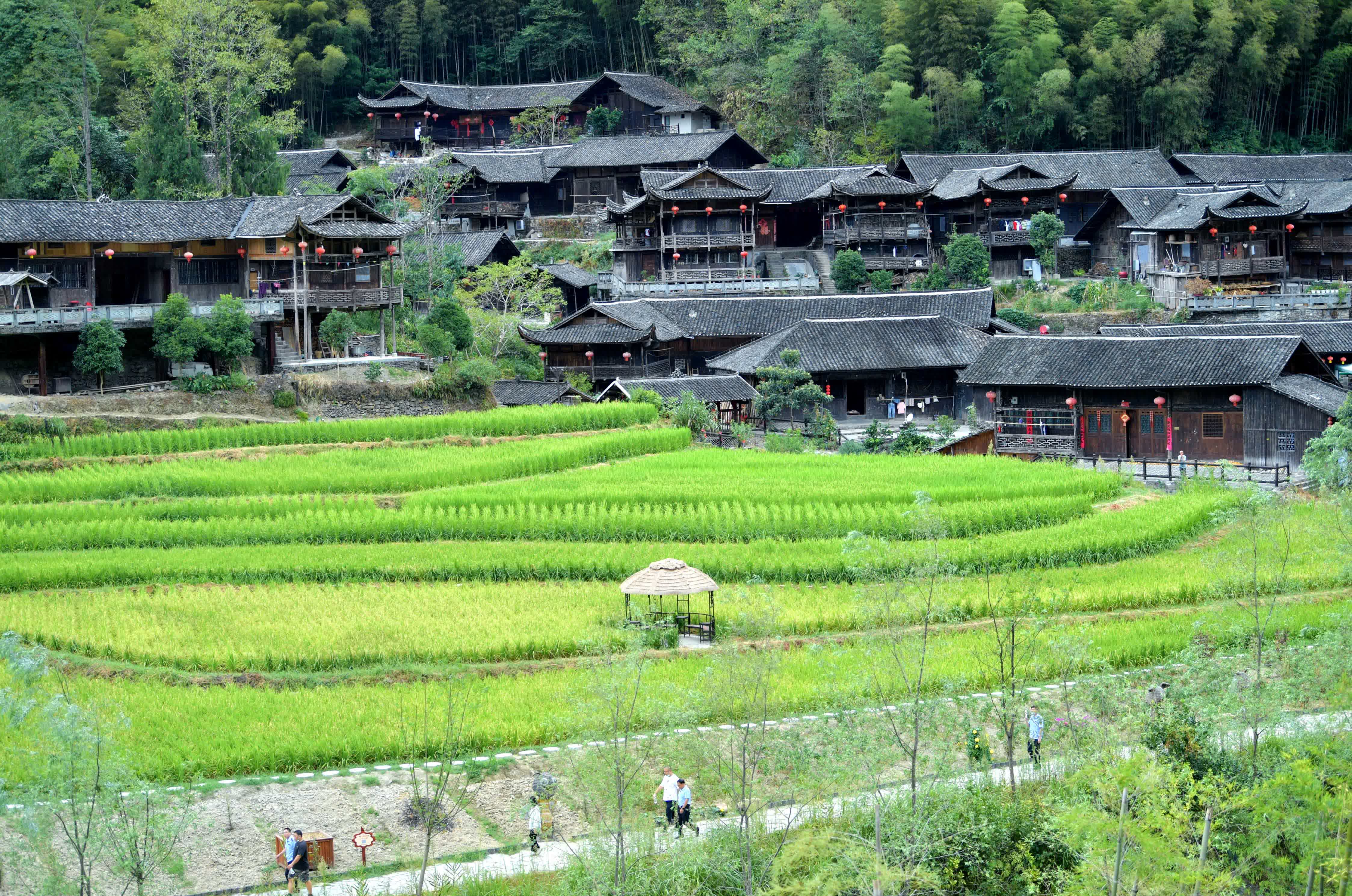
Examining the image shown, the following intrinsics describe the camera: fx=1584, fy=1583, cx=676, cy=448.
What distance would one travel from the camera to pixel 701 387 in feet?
149

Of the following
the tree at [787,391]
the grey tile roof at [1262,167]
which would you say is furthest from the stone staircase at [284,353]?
the grey tile roof at [1262,167]

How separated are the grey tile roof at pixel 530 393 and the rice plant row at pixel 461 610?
721 inches

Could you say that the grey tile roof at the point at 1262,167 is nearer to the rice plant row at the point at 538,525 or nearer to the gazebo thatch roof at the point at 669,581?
the rice plant row at the point at 538,525

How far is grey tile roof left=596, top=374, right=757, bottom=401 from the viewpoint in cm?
4516

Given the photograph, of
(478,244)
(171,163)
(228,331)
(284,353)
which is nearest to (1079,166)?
(478,244)

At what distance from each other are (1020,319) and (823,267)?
377 inches

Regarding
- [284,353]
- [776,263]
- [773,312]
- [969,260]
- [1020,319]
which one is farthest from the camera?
[776,263]

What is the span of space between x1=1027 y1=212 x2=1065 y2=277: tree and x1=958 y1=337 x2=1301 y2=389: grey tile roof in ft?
40.3

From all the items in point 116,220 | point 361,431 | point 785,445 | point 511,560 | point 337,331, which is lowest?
point 511,560

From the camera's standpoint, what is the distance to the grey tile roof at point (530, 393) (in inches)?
1834

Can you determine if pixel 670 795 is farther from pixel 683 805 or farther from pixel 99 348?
pixel 99 348

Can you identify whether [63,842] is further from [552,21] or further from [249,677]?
[552,21]

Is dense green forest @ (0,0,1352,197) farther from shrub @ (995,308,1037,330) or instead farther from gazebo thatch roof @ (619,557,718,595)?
gazebo thatch roof @ (619,557,718,595)

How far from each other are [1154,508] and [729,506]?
8.95 meters
